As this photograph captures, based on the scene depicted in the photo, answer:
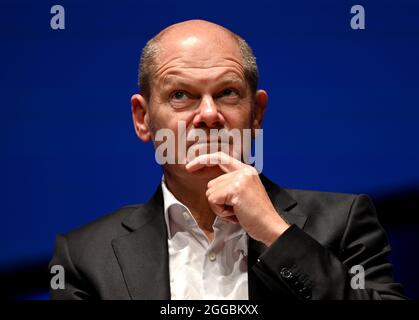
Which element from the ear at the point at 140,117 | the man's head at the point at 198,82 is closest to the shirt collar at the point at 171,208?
the man's head at the point at 198,82

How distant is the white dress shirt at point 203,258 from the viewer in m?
2.10

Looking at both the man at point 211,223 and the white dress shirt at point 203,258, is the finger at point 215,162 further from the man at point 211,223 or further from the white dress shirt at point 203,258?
the white dress shirt at point 203,258

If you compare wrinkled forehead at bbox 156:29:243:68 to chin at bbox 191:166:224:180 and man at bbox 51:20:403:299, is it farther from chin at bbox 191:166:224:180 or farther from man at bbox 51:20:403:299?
chin at bbox 191:166:224:180

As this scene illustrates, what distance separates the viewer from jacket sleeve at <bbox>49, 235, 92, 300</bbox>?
2115 mm

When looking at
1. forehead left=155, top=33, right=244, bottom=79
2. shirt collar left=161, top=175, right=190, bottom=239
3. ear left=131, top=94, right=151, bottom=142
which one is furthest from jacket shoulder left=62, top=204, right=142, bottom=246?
forehead left=155, top=33, right=244, bottom=79

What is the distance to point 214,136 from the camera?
212 centimetres

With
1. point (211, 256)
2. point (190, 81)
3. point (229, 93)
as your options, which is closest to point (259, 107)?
point (229, 93)

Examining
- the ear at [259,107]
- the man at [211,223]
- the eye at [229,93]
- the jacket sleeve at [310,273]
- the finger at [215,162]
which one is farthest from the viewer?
the ear at [259,107]

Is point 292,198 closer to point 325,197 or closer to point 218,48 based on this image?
point 325,197

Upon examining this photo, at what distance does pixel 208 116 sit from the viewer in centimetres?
211

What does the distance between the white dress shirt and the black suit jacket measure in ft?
0.11

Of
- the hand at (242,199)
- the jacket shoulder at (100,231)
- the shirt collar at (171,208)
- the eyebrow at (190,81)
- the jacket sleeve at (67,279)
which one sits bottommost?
the jacket sleeve at (67,279)

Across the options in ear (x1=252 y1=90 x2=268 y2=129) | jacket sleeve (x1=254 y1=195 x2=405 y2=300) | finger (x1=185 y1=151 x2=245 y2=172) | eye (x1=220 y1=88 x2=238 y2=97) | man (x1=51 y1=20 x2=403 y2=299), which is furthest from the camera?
ear (x1=252 y1=90 x2=268 y2=129)
